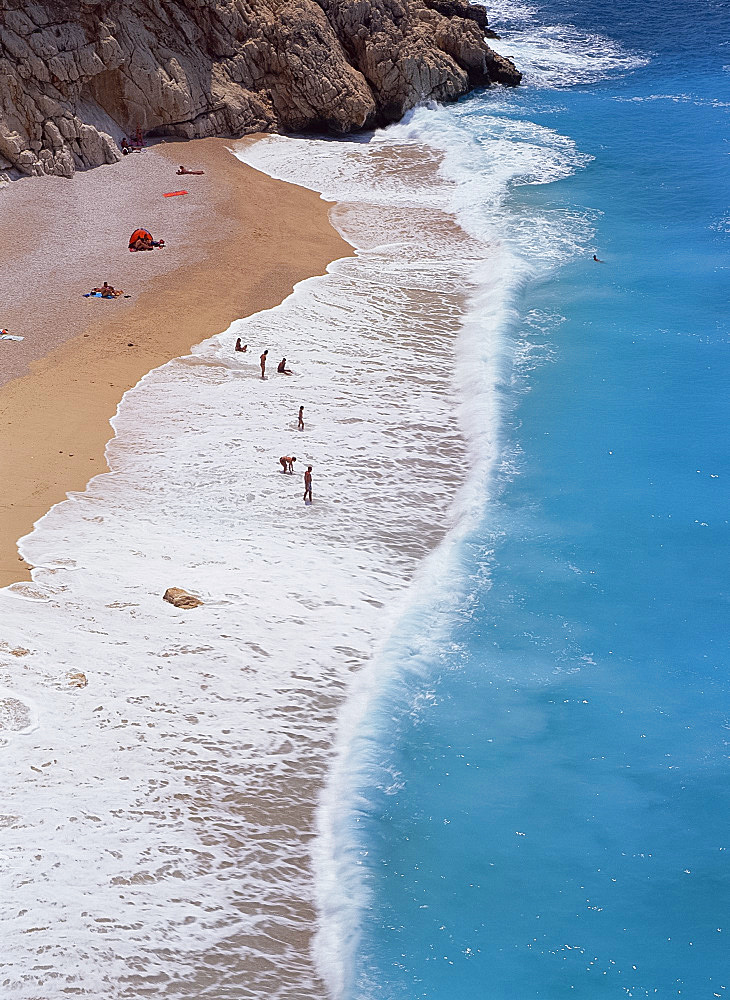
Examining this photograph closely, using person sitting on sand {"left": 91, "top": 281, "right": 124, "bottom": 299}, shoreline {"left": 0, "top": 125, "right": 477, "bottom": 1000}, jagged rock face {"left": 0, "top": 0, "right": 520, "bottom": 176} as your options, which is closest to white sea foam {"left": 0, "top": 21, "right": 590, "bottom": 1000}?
shoreline {"left": 0, "top": 125, "right": 477, "bottom": 1000}

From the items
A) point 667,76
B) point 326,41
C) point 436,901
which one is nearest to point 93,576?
point 436,901

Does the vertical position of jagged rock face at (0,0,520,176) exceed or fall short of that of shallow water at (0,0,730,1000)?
it exceeds it

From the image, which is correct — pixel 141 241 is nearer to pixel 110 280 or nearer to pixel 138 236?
pixel 138 236

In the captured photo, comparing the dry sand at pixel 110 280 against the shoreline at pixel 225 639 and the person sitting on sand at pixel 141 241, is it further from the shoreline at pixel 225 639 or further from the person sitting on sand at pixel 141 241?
the shoreline at pixel 225 639

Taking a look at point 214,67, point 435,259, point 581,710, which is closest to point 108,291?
point 435,259

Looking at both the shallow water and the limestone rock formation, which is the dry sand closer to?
the shallow water

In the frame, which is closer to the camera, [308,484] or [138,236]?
[308,484]

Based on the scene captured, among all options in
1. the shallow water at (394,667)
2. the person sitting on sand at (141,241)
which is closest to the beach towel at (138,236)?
the person sitting on sand at (141,241)
